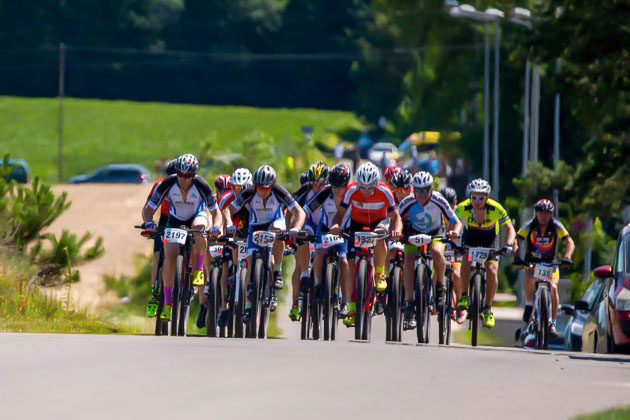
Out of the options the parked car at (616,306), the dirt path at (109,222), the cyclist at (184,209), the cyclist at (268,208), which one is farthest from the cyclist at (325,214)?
the dirt path at (109,222)

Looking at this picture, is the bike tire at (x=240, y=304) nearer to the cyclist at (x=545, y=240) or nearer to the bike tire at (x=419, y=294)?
the bike tire at (x=419, y=294)

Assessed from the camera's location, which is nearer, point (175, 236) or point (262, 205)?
point (175, 236)

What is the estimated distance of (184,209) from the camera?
18375 millimetres

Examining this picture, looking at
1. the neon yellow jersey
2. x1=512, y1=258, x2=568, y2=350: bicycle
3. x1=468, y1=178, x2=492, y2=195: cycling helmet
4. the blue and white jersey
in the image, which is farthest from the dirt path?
the blue and white jersey

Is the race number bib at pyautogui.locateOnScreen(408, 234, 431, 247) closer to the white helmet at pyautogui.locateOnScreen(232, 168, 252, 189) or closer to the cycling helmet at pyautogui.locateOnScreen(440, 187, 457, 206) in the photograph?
the white helmet at pyautogui.locateOnScreen(232, 168, 252, 189)

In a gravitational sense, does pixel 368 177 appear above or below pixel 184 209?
above

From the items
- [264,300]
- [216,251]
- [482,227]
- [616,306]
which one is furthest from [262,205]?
[616,306]

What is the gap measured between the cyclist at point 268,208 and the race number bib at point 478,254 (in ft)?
7.08

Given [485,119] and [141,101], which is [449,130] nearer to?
[485,119]

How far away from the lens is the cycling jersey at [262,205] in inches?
725

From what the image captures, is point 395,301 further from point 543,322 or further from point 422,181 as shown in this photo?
Answer: point 543,322

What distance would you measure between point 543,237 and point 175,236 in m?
4.36

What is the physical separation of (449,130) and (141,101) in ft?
223

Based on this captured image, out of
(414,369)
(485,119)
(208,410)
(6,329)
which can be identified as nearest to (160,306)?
(6,329)
